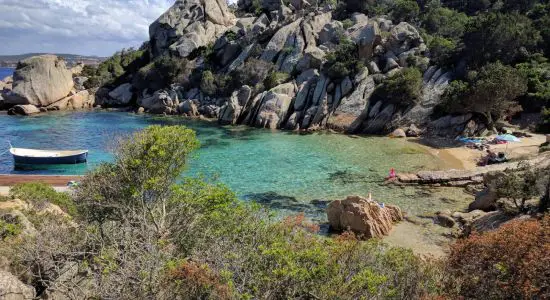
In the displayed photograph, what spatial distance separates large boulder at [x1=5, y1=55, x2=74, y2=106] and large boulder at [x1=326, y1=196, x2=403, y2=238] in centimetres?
7156

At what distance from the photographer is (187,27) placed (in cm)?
8725

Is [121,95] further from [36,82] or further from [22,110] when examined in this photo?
[22,110]

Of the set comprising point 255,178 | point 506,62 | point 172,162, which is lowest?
point 255,178

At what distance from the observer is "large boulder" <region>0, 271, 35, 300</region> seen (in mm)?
10664

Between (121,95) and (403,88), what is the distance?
61.5 metres

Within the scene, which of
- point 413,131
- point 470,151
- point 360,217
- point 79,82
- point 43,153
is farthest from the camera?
point 79,82

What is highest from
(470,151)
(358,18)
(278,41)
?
(358,18)

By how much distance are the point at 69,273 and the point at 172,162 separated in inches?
208

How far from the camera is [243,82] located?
68.8 metres

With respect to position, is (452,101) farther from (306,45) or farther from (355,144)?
(306,45)

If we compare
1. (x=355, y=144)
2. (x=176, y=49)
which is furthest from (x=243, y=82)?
(x=355, y=144)

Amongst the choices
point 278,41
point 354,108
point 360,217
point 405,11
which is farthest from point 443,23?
point 360,217

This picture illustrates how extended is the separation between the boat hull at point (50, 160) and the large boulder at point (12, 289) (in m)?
30.1

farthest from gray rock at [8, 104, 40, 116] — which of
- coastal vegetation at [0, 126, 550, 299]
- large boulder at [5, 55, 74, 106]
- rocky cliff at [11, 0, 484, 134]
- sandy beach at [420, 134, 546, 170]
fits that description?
sandy beach at [420, 134, 546, 170]
